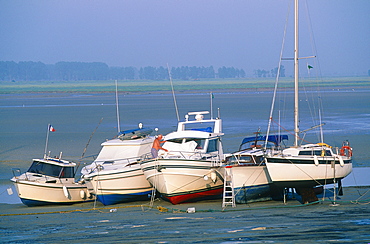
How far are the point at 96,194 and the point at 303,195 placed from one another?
7.27m

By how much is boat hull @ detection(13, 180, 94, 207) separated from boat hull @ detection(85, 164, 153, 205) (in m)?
0.92

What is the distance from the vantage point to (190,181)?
20.2m

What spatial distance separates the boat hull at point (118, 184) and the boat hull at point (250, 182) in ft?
11.8

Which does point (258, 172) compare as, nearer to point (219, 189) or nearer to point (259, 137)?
point (219, 189)

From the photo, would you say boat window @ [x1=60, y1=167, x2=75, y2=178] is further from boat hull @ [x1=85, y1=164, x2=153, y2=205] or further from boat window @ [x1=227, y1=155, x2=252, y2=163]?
boat window @ [x1=227, y1=155, x2=252, y2=163]

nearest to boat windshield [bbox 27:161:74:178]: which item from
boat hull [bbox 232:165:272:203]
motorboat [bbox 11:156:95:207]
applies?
motorboat [bbox 11:156:95:207]

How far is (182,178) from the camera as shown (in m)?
20.0

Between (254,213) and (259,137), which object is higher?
(259,137)

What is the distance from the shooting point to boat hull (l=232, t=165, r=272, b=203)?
64.8 ft

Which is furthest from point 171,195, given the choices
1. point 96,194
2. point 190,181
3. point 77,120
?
point 77,120

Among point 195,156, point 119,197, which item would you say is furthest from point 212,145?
point 119,197

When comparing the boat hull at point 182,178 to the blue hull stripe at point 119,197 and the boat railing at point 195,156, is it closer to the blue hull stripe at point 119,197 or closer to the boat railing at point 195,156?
the boat railing at point 195,156

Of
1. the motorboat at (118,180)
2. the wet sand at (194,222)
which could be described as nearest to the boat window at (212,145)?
the wet sand at (194,222)

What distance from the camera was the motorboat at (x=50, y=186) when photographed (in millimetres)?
20719
